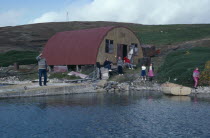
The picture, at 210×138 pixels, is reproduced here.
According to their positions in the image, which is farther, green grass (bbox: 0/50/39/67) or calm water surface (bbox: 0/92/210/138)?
green grass (bbox: 0/50/39/67)

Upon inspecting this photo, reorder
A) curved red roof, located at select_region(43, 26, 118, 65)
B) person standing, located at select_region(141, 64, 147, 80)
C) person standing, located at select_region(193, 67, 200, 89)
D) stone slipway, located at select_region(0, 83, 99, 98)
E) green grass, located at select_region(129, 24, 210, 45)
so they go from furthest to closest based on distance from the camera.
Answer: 1. green grass, located at select_region(129, 24, 210, 45)
2. curved red roof, located at select_region(43, 26, 118, 65)
3. person standing, located at select_region(141, 64, 147, 80)
4. person standing, located at select_region(193, 67, 200, 89)
5. stone slipway, located at select_region(0, 83, 99, 98)

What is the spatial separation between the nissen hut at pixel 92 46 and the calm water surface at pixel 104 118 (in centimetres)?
1341

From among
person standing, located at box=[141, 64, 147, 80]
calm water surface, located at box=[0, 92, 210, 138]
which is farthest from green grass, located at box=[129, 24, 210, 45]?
calm water surface, located at box=[0, 92, 210, 138]

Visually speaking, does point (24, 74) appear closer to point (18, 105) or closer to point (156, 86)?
point (156, 86)

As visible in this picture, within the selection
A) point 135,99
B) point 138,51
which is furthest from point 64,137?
point 138,51

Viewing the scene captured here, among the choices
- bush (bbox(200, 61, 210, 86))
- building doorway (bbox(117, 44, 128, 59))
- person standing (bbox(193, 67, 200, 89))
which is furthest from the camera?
building doorway (bbox(117, 44, 128, 59))

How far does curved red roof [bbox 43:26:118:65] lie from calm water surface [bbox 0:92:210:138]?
13400mm

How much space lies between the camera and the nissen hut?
33.6 metres

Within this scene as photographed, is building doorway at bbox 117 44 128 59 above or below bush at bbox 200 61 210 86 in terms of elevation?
above

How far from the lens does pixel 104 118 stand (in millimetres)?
14758

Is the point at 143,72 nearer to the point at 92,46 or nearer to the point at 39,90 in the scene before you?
the point at 92,46

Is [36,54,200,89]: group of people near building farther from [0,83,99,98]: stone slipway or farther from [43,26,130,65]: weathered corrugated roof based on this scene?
[43,26,130,65]: weathered corrugated roof

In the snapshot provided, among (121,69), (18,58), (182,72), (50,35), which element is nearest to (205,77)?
(182,72)

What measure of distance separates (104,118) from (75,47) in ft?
69.2
